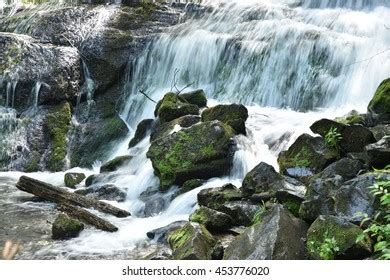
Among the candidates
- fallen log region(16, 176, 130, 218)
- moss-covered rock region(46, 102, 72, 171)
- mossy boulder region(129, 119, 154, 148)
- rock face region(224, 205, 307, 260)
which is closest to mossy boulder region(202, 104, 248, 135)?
mossy boulder region(129, 119, 154, 148)

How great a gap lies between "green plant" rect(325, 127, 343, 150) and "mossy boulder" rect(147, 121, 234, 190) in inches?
77.1

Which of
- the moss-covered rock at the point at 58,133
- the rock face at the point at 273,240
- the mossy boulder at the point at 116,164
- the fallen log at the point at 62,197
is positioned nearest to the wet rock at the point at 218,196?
the fallen log at the point at 62,197

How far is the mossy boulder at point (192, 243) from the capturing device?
531cm

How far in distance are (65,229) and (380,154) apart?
452cm

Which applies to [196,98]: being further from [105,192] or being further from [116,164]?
[105,192]

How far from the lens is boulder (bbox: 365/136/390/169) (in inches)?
237

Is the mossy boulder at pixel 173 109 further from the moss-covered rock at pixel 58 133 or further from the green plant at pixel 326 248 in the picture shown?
the green plant at pixel 326 248

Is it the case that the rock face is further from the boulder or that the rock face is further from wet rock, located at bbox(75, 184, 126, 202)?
wet rock, located at bbox(75, 184, 126, 202)

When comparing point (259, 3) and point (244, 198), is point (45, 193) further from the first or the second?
point (259, 3)

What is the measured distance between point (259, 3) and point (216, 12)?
4.78ft

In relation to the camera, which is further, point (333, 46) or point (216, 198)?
point (333, 46)

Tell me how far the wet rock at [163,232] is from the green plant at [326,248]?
2447 mm
